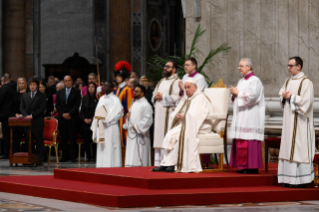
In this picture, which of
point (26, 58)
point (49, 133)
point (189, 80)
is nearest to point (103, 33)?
point (26, 58)

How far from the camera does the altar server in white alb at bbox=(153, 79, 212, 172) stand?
795 centimetres

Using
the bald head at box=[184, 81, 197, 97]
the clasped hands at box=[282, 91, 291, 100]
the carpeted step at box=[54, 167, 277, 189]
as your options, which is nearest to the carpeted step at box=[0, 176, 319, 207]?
the carpeted step at box=[54, 167, 277, 189]

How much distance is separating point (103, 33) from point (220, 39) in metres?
10.4

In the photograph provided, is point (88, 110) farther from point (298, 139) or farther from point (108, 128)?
point (298, 139)

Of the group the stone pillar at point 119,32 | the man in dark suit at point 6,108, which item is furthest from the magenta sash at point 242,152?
the stone pillar at point 119,32

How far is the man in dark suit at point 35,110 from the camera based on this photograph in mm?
11773

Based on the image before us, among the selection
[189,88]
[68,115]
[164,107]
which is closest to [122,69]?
[164,107]

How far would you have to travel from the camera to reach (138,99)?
10.6 meters

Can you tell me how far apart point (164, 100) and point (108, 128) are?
1.52 m

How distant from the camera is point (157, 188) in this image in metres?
7.07

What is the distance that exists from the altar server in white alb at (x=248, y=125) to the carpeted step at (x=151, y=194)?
0.55 meters

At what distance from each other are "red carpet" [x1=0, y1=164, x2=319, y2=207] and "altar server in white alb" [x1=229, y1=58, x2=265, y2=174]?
0.20 m

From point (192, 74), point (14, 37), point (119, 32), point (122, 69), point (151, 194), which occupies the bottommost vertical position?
point (151, 194)

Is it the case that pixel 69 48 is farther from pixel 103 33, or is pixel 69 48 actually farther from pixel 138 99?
pixel 138 99
